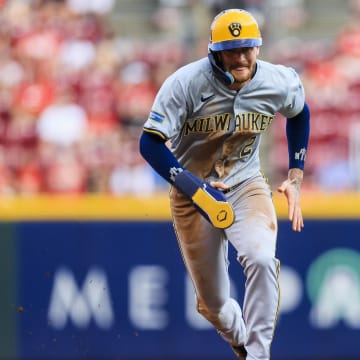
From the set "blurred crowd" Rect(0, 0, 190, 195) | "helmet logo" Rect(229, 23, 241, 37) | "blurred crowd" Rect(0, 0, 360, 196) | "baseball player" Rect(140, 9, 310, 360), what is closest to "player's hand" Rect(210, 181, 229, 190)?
"baseball player" Rect(140, 9, 310, 360)

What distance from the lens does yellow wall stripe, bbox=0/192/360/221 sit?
10.3 meters

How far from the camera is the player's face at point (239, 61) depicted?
6091mm

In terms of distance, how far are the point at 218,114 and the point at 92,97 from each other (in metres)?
5.70

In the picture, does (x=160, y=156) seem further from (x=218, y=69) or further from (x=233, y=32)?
(x=233, y=32)

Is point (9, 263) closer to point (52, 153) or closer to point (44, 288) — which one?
point (44, 288)

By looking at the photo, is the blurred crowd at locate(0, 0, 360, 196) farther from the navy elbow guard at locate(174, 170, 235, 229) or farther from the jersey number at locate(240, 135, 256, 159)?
the navy elbow guard at locate(174, 170, 235, 229)

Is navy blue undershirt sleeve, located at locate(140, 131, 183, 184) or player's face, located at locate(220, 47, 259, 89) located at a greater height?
player's face, located at locate(220, 47, 259, 89)

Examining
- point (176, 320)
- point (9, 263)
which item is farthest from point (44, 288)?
point (176, 320)

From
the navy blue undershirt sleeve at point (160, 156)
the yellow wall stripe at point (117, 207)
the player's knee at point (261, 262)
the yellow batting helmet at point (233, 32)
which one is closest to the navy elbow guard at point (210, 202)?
the navy blue undershirt sleeve at point (160, 156)

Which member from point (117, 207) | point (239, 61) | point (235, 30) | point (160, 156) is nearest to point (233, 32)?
point (235, 30)

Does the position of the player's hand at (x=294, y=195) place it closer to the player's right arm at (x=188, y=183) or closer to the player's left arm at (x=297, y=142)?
the player's left arm at (x=297, y=142)

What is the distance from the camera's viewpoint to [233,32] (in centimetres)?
600

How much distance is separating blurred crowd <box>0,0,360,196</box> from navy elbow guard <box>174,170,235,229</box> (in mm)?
4664

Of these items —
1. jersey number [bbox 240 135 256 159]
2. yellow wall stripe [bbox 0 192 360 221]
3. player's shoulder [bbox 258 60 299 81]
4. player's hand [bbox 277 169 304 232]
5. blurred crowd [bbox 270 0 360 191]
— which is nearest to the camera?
player's hand [bbox 277 169 304 232]
